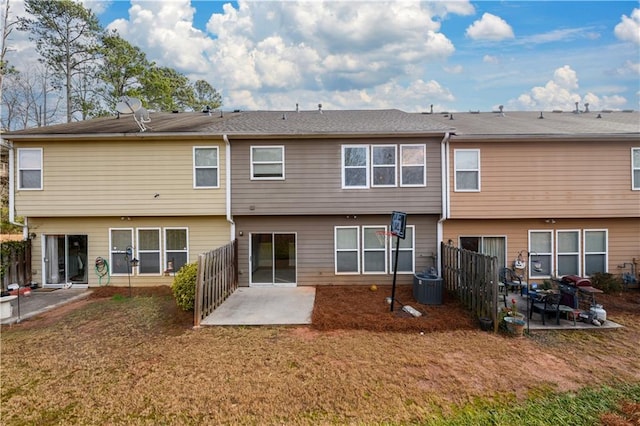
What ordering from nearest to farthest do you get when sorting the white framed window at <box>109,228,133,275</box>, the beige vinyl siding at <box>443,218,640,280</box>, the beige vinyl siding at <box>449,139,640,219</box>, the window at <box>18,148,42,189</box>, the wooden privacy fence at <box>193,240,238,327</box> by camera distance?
the wooden privacy fence at <box>193,240,238,327</box> < the beige vinyl siding at <box>449,139,640,219</box> < the window at <box>18,148,42,189</box> < the beige vinyl siding at <box>443,218,640,280</box> < the white framed window at <box>109,228,133,275</box>

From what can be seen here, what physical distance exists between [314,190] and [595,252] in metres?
9.72

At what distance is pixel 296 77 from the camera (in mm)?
16844

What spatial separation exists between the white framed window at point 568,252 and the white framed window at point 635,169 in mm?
2256

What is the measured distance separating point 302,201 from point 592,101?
15.2 m

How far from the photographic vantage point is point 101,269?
996cm

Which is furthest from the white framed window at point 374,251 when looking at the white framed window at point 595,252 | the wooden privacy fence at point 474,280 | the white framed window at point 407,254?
the white framed window at point 595,252

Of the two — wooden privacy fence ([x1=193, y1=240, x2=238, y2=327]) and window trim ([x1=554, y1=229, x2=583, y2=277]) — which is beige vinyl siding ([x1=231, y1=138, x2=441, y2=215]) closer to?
wooden privacy fence ([x1=193, y1=240, x2=238, y2=327])

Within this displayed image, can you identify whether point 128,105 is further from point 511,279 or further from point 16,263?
point 511,279

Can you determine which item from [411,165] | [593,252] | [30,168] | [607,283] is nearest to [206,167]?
[30,168]

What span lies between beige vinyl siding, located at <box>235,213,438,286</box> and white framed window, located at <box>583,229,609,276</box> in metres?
5.12

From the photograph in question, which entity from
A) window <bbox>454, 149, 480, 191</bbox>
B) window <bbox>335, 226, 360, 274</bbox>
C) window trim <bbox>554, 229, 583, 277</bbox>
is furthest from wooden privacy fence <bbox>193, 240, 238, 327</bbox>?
window trim <bbox>554, 229, 583, 277</bbox>

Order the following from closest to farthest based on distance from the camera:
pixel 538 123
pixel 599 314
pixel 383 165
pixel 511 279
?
pixel 599 314
pixel 511 279
pixel 383 165
pixel 538 123

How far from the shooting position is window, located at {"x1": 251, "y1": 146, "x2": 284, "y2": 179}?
965 cm

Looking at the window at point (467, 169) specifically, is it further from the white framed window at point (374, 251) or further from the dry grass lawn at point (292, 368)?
the dry grass lawn at point (292, 368)
